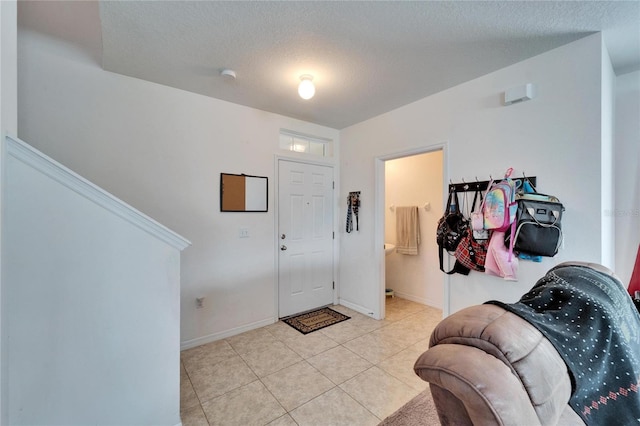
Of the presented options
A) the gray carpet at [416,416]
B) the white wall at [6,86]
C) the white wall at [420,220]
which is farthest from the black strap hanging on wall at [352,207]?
the white wall at [6,86]

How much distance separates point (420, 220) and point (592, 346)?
10.0 feet

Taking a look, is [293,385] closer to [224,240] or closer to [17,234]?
[224,240]

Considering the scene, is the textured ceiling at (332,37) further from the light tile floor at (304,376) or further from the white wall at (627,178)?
the light tile floor at (304,376)

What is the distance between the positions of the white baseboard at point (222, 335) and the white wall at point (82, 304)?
103 centimetres

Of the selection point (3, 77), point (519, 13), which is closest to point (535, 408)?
point (519, 13)

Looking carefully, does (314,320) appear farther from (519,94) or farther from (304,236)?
(519,94)

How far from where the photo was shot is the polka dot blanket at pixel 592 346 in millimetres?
731

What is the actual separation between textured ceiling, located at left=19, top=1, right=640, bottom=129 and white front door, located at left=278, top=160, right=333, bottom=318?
1.16 m

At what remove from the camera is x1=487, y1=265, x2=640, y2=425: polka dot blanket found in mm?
731

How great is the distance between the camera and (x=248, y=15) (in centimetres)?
159

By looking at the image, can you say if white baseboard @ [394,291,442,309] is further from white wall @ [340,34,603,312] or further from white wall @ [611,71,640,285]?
white wall @ [611,71,640,285]

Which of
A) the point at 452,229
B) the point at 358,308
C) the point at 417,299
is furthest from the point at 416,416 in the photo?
the point at 417,299

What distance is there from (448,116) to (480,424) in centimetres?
253

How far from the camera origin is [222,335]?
8.96 ft
